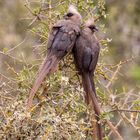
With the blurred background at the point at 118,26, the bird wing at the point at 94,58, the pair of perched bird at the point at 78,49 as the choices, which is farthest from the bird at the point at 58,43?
the blurred background at the point at 118,26

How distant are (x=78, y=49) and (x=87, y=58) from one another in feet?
0.23

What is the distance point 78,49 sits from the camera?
325 cm

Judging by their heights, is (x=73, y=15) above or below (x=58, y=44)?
above

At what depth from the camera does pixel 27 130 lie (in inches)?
114

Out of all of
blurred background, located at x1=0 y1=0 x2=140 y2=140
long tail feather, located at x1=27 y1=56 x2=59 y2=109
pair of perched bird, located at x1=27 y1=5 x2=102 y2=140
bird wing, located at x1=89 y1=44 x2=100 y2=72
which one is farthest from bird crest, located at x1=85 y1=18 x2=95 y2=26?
blurred background, located at x1=0 y1=0 x2=140 y2=140

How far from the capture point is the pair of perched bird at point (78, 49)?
126 inches

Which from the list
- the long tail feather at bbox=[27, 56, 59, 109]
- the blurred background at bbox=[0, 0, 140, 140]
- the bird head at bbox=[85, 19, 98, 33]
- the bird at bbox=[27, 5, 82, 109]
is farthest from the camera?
the blurred background at bbox=[0, 0, 140, 140]

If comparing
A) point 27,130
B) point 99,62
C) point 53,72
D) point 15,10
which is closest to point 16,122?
A: point 27,130

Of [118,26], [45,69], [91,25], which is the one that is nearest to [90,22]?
[91,25]

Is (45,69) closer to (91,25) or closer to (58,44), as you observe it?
(58,44)

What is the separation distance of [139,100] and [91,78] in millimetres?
278

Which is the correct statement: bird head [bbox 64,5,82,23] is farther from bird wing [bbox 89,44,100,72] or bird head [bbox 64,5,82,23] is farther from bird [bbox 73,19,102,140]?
bird wing [bbox 89,44,100,72]

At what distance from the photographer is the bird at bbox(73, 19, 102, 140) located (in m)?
3.24

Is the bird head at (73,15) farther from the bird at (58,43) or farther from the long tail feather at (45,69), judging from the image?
the long tail feather at (45,69)
